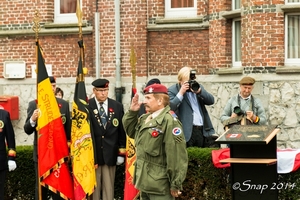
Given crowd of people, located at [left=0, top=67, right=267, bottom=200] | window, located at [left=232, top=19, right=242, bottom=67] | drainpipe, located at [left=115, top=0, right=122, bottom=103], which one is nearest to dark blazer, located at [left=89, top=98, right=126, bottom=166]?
crowd of people, located at [left=0, top=67, right=267, bottom=200]

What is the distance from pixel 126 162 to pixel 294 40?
21.2 ft

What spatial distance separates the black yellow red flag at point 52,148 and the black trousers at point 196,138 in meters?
1.91

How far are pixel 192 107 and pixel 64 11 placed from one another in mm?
8598

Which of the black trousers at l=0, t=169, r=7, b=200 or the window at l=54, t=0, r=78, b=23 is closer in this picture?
the black trousers at l=0, t=169, r=7, b=200

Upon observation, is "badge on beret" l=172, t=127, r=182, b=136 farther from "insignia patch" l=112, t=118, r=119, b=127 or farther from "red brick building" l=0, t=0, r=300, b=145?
"red brick building" l=0, t=0, r=300, b=145

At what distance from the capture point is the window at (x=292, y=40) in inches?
674

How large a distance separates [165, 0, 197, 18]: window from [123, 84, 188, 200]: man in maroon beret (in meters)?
9.77

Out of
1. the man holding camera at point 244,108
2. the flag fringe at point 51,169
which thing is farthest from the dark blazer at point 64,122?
the man holding camera at point 244,108

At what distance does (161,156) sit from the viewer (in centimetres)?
957

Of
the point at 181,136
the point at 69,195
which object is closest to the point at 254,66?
the point at 69,195

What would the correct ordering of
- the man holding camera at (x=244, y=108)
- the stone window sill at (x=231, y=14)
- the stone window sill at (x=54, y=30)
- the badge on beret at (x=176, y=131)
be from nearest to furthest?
the badge on beret at (x=176, y=131)
the man holding camera at (x=244, y=108)
the stone window sill at (x=231, y=14)
the stone window sill at (x=54, y=30)

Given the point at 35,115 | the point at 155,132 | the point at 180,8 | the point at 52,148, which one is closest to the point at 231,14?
the point at 180,8

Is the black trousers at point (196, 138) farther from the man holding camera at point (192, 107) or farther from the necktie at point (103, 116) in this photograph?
the necktie at point (103, 116)

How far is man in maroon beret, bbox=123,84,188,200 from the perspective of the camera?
30.9 ft
